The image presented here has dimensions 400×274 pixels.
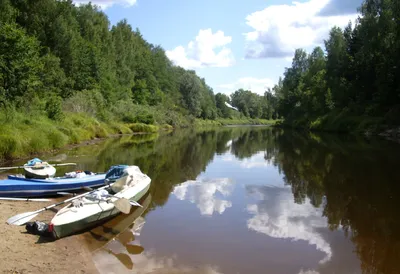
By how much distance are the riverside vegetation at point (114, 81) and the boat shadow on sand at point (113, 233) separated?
11720 millimetres

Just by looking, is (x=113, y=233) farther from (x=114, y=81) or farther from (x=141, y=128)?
(x=114, y=81)

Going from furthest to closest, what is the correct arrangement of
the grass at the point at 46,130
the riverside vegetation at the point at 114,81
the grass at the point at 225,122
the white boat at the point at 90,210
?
the grass at the point at 225,122 → the riverside vegetation at the point at 114,81 → the grass at the point at 46,130 → the white boat at the point at 90,210

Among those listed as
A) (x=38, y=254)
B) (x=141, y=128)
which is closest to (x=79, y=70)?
(x=141, y=128)

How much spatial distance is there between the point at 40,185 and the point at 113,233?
426 cm

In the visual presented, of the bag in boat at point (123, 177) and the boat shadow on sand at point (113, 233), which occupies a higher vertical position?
the bag in boat at point (123, 177)

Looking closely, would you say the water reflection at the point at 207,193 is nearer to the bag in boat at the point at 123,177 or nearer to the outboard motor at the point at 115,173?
the bag in boat at the point at 123,177

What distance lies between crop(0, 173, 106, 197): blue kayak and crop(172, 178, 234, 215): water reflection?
3.63 metres

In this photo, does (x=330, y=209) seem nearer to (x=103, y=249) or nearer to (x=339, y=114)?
(x=103, y=249)

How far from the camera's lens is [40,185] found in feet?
43.8

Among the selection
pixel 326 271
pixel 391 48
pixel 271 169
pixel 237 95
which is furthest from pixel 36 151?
pixel 237 95

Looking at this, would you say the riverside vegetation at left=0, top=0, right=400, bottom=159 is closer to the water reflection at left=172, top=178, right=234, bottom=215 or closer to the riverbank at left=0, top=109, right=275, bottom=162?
the riverbank at left=0, top=109, right=275, bottom=162

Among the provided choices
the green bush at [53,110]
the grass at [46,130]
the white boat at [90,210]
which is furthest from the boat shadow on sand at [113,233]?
the green bush at [53,110]

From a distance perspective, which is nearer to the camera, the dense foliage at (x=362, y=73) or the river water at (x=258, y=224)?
the river water at (x=258, y=224)

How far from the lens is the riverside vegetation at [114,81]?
2559cm
